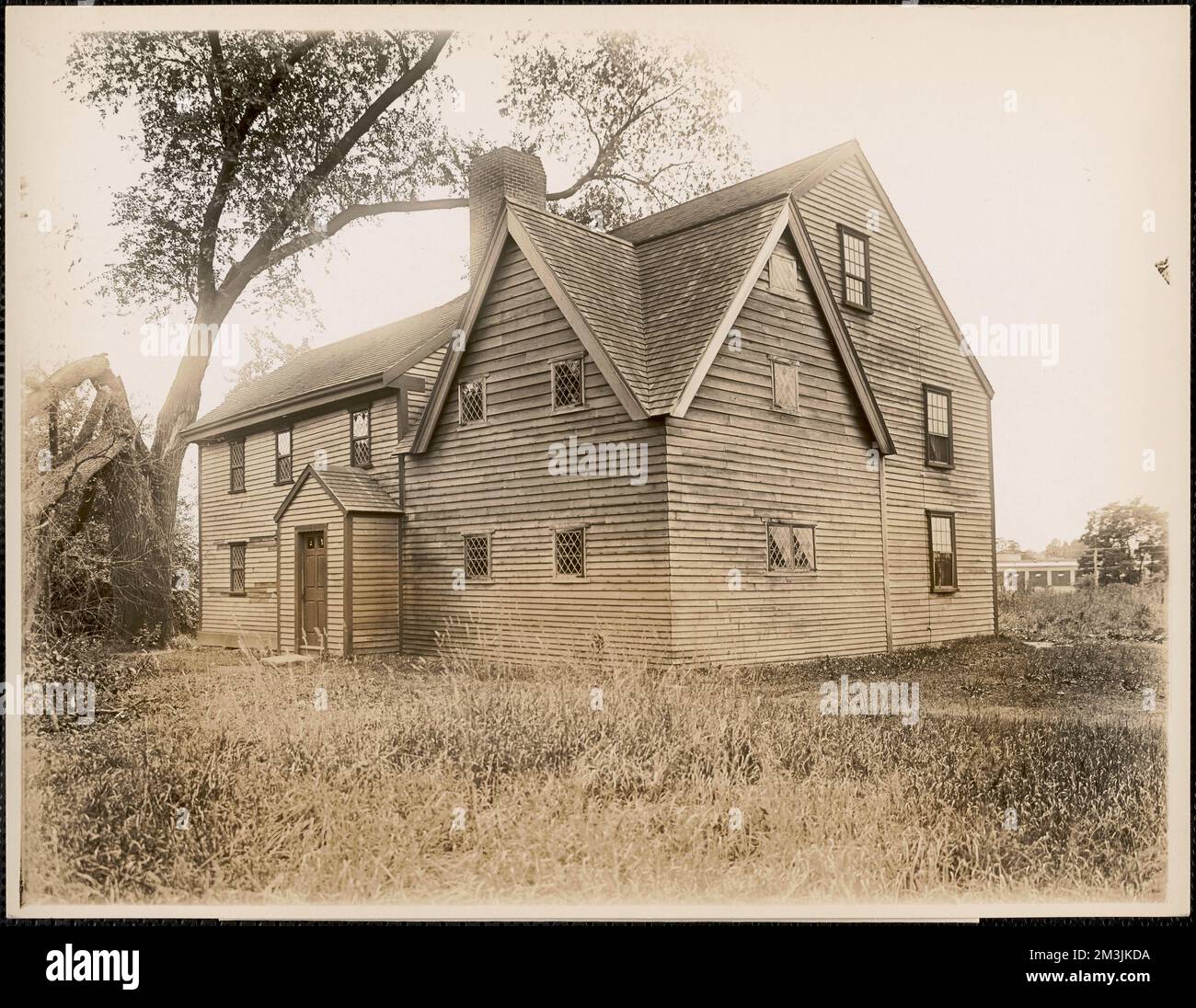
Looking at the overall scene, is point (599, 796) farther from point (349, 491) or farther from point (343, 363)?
point (349, 491)

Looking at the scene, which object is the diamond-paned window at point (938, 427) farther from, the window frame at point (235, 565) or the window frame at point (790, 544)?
the window frame at point (235, 565)

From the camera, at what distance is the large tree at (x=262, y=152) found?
8.32 metres

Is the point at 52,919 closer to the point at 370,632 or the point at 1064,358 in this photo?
the point at 370,632

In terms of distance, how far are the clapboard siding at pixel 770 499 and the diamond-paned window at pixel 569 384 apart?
→ 1272mm

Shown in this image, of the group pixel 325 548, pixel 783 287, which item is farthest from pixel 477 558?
pixel 783 287

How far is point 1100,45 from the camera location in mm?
8133

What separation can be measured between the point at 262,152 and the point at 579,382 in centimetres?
414

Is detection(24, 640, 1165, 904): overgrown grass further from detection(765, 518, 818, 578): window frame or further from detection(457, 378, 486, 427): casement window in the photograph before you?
detection(457, 378, 486, 427): casement window

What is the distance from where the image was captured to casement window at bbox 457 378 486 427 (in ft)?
39.2

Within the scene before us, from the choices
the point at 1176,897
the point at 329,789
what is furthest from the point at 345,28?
the point at 1176,897

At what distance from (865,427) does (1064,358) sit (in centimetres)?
438

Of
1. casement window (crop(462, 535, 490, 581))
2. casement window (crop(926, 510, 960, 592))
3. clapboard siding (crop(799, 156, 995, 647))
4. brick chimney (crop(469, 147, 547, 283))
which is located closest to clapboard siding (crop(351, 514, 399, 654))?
casement window (crop(462, 535, 490, 581))

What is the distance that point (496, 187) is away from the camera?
9688 mm

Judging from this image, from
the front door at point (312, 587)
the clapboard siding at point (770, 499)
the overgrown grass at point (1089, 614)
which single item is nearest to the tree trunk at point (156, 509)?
the front door at point (312, 587)
